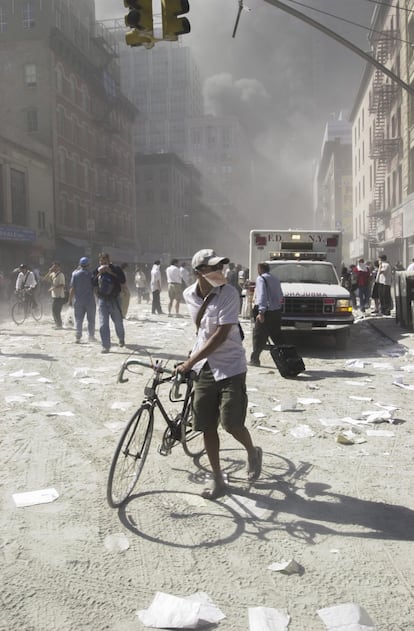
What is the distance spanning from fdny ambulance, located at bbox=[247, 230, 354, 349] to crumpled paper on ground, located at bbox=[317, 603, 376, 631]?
8.43 metres

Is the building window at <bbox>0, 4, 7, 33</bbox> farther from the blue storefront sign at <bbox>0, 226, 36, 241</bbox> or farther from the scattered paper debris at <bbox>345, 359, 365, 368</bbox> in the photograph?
the scattered paper debris at <bbox>345, 359, 365, 368</bbox>

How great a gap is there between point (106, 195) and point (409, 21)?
2956 centimetres

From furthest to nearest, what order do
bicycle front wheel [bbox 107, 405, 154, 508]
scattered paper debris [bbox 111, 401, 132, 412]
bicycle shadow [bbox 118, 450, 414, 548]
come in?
scattered paper debris [bbox 111, 401, 132, 412]
bicycle front wheel [bbox 107, 405, 154, 508]
bicycle shadow [bbox 118, 450, 414, 548]

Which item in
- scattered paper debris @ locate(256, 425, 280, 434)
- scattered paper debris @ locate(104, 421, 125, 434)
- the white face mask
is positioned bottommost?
scattered paper debris @ locate(256, 425, 280, 434)

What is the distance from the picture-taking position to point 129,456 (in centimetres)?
423

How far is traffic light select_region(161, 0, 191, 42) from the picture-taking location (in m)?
7.66

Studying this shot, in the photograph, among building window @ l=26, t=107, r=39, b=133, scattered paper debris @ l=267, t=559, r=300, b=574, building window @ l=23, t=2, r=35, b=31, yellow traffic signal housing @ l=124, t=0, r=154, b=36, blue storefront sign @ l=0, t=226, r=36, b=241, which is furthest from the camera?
building window @ l=23, t=2, r=35, b=31

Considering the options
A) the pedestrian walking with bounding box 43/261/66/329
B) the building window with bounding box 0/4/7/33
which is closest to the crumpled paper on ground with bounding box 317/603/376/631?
the pedestrian walking with bounding box 43/261/66/329

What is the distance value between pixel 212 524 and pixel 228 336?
135 cm

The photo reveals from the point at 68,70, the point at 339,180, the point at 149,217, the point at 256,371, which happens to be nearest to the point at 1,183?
the point at 68,70

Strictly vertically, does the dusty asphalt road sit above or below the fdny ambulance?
below

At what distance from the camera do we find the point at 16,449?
5.42m

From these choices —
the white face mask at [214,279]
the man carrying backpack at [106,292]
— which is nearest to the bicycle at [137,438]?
the white face mask at [214,279]

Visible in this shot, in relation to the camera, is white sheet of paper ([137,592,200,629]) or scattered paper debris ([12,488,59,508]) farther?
scattered paper debris ([12,488,59,508])
